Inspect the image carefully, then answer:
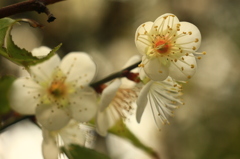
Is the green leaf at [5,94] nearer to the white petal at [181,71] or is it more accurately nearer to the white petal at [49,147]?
the white petal at [49,147]

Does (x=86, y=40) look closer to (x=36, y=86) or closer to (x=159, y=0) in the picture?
(x=159, y=0)

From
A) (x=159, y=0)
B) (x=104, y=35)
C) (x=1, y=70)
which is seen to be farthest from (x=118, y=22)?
(x=1, y=70)

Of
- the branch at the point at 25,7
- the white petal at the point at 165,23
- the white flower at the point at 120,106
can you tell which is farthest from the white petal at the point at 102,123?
the branch at the point at 25,7

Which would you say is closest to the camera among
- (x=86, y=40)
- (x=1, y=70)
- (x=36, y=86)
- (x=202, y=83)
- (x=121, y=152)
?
(x=36, y=86)

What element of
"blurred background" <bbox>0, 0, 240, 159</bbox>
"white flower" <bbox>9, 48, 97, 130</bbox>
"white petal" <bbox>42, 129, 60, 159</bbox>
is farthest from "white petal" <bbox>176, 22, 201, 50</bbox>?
"blurred background" <bbox>0, 0, 240, 159</bbox>

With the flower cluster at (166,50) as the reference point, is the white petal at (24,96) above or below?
below

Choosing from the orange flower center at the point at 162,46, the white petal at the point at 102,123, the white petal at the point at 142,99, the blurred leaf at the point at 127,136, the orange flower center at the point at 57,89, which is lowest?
the blurred leaf at the point at 127,136
